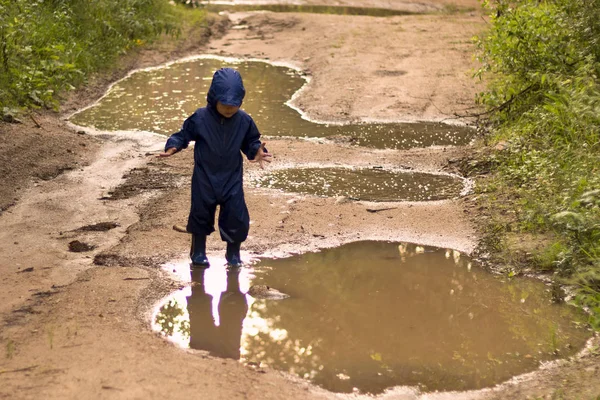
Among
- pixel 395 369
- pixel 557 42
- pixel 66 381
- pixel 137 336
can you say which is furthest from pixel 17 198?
pixel 557 42

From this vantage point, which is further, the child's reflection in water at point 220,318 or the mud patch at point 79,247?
the mud patch at point 79,247

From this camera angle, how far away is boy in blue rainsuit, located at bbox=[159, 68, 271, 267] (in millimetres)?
6188

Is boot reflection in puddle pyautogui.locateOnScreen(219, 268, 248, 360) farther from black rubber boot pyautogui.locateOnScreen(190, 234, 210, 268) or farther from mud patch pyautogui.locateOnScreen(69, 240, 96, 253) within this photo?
mud patch pyautogui.locateOnScreen(69, 240, 96, 253)

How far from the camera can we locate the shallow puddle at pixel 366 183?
26.9 feet

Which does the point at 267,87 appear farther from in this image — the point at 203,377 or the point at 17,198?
the point at 203,377

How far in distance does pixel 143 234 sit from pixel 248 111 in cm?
489

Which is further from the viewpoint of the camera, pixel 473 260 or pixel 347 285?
pixel 473 260

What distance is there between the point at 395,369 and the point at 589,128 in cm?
377

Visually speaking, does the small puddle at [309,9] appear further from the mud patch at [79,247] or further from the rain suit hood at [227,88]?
the rain suit hood at [227,88]

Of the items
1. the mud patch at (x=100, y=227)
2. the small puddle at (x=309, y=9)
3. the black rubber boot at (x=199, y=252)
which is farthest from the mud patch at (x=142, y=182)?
the small puddle at (x=309, y=9)

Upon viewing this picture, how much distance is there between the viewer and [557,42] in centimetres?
944

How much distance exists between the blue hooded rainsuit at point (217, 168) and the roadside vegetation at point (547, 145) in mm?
1953

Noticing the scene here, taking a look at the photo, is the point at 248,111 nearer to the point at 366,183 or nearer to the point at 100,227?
the point at 366,183

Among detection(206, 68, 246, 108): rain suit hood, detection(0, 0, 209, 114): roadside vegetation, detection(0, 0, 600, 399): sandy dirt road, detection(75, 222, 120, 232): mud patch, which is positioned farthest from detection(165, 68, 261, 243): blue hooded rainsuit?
detection(0, 0, 209, 114): roadside vegetation
